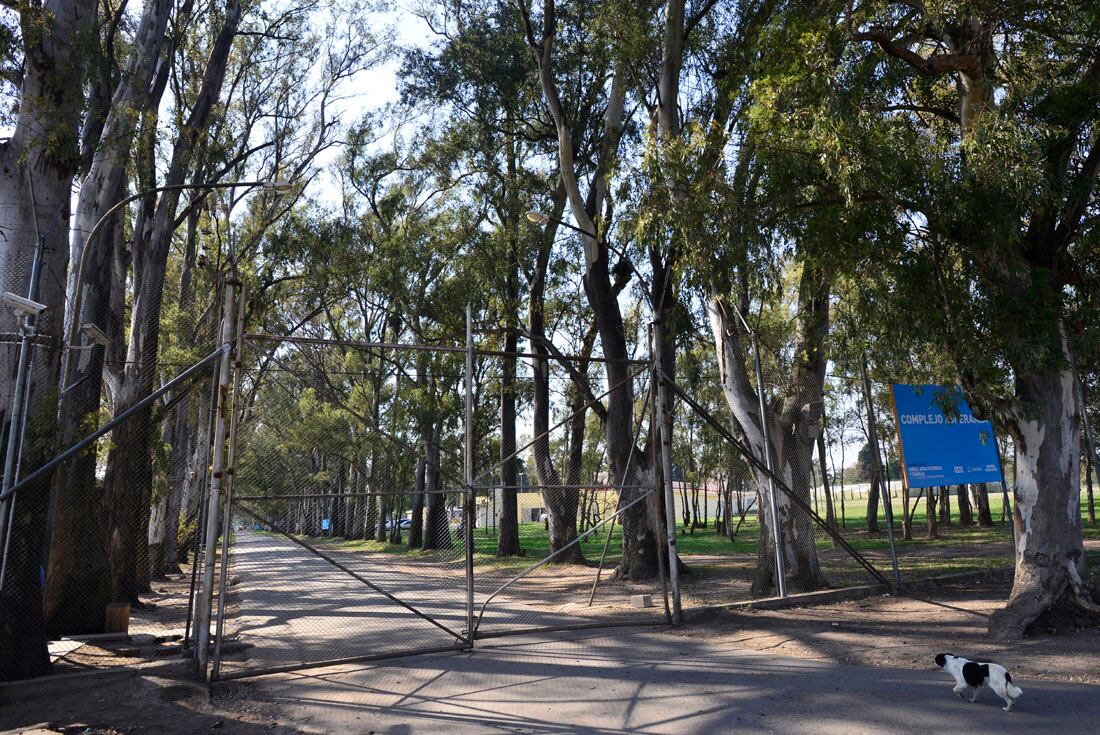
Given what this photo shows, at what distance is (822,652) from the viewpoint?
27.2 ft

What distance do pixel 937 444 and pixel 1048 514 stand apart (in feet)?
11.3

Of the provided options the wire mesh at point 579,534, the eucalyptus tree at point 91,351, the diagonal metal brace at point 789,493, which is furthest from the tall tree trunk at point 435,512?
the diagonal metal brace at point 789,493

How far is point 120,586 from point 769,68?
41.9ft

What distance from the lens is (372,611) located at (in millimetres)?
13273

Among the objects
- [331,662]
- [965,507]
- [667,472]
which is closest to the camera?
[331,662]

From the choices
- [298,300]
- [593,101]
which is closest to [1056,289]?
[593,101]

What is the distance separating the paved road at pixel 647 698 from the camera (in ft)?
19.5

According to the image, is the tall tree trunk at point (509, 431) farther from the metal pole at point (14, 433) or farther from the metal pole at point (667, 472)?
the metal pole at point (14, 433)

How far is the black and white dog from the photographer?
19.5 feet

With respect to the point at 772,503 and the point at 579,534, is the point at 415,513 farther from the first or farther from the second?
A: the point at 772,503

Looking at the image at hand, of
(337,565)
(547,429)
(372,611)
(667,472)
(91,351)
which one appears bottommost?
(372,611)

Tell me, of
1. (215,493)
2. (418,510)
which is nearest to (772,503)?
(215,493)

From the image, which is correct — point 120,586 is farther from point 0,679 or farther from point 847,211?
point 847,211

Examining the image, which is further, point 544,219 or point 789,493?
point 544,219
